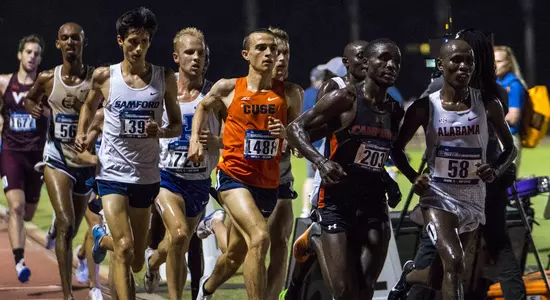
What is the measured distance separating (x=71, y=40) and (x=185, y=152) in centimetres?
133

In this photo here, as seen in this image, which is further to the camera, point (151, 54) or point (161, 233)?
point (151, 54)

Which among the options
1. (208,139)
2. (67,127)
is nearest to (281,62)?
(208,139)

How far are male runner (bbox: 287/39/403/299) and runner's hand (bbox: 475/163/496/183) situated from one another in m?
0.54

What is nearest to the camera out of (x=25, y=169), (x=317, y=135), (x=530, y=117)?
(x=317, y=135)

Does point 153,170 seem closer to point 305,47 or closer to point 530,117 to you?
point 530,117

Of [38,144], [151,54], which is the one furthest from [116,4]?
[38,144]

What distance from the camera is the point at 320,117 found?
7.00 meters

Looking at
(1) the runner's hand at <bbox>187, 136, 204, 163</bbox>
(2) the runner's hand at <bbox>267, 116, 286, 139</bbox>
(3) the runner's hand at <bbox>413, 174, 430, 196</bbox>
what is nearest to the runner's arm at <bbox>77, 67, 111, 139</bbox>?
(1) the runner's hand at <bbox>187, 136, 204, 163</bbox>

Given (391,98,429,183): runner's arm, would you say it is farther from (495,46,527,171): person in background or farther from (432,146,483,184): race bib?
(495,46,527,171): person in background

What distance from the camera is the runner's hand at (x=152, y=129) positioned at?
7848 millimetres

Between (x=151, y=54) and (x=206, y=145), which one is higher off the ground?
(x=206, y=145)

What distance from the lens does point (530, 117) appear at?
9633mm

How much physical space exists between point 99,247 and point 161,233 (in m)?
1.46

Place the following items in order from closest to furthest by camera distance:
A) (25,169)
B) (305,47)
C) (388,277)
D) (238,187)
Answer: (238,187) < (388,277) < (25,169) < (305,47)
